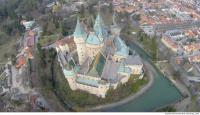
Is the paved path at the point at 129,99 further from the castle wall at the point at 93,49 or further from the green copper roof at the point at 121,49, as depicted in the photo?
the castle wall at the point at 93,49

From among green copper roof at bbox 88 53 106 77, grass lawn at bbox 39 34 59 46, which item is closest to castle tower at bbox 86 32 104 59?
green copper roof at bbox 88 53 106 77

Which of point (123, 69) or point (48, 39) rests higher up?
point (123, 69)

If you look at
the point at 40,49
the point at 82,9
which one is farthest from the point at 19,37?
the point at 82,9

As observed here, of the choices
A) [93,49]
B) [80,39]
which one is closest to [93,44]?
[93,49]

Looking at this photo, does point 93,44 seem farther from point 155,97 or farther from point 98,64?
point 155,97

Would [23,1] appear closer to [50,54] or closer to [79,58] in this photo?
[50,54]

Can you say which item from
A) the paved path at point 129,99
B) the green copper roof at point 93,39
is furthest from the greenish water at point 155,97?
the green copper roof at point 93,39
